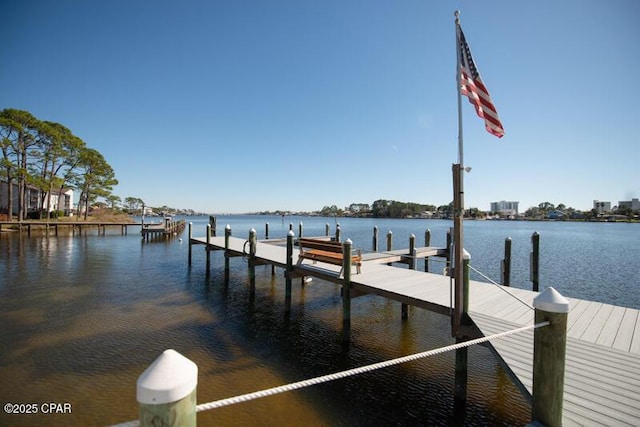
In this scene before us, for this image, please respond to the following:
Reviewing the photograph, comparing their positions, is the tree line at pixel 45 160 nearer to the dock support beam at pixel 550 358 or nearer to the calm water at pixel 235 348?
the calm water at pixel 235 348

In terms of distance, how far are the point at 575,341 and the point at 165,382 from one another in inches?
257

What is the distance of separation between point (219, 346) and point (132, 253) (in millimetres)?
21839

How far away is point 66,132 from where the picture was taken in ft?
153

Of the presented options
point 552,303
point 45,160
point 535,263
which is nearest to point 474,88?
point 552,303

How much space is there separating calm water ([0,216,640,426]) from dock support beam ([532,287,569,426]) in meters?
3.34

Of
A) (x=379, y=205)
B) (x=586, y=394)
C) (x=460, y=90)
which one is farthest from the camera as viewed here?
(x=379, y=205)

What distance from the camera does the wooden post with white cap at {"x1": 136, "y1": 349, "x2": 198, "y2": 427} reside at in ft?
4.72

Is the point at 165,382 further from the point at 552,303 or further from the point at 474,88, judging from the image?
the point at 474,88

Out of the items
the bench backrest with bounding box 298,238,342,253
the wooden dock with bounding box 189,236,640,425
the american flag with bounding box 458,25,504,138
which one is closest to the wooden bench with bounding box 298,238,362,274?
the bench backrest with bounding box 298,238,342,253

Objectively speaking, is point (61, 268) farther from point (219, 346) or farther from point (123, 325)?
point (219, 346)

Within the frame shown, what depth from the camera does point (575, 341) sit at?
5.14 metres

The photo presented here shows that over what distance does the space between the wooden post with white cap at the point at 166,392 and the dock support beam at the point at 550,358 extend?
3.06 m

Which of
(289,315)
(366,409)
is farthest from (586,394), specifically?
(289,315)

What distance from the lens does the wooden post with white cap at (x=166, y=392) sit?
4.72ft
